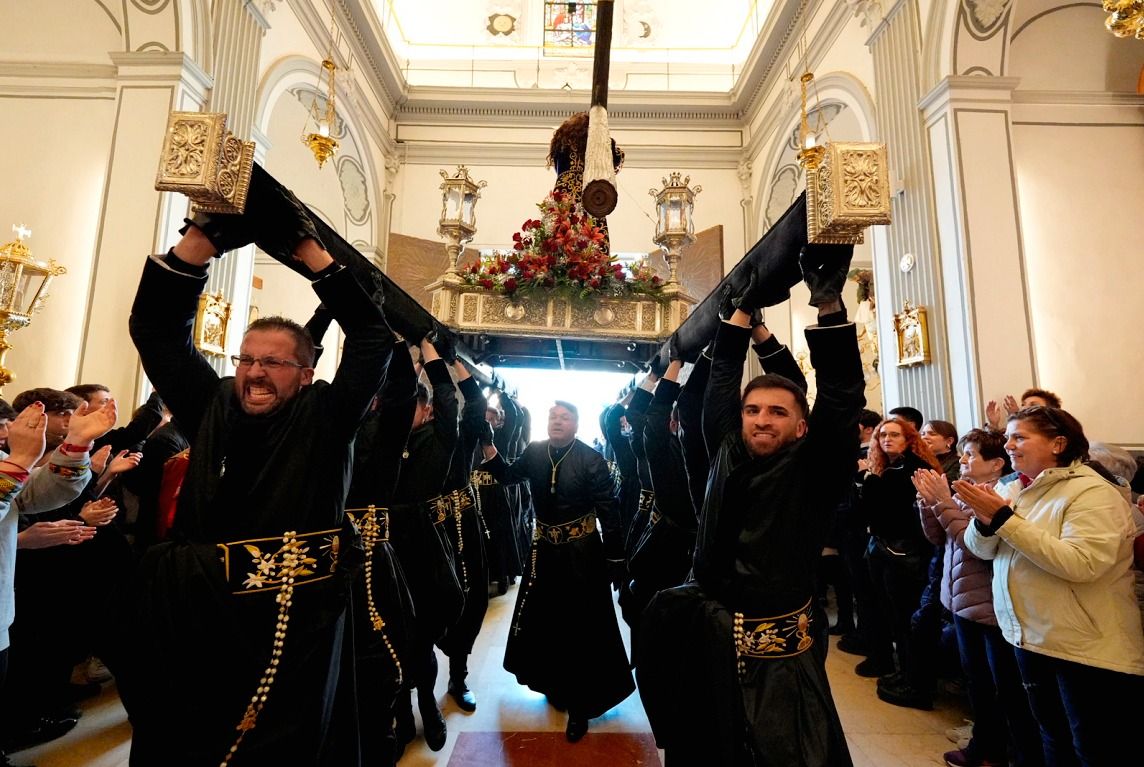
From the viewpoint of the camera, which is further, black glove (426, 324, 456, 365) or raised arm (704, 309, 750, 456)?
black glove (426, 324, 456, 365)

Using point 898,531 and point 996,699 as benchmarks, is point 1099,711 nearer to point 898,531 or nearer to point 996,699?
point 996,699

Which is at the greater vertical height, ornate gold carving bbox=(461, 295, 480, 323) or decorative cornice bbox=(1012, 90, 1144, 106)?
decorative cornice bbox=(1012, 90, 1144, 106)

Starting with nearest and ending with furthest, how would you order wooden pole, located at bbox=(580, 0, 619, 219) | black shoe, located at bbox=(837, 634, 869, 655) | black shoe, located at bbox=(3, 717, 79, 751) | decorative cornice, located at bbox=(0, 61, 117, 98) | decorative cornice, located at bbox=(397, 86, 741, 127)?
1. black shoe, located at bbox=(3, 717, 79, 751)
2. wooden pole, located at bbox=(580, 0, 619, 219)
3. black shoe, located at bbox=(837, 634, 869, 655)
4. decorative cornice, located at bbox=(0, 61, 117, 98)
5. decorative cornice, located at bbox=(397, 86, 741, 127)

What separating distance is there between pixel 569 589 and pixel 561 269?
2.73 m

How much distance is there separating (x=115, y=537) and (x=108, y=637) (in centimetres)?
230

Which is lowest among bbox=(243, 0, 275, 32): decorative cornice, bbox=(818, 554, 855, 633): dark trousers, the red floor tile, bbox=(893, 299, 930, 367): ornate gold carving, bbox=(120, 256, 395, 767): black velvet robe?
the red floor tile

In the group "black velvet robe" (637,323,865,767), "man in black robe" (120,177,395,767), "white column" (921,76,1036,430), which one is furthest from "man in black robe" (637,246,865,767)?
"white column" (921,76,1036,430)

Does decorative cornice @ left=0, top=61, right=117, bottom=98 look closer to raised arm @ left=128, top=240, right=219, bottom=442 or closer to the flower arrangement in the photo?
the flower arrangement

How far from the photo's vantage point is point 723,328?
2.12 m

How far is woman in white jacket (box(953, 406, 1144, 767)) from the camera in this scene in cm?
204

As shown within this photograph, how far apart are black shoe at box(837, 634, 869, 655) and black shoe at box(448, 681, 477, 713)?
2.80m

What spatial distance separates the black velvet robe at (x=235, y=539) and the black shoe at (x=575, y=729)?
1.67m

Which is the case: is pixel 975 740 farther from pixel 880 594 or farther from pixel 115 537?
pixel 115 537

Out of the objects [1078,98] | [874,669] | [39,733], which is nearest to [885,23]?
[1078,98]
